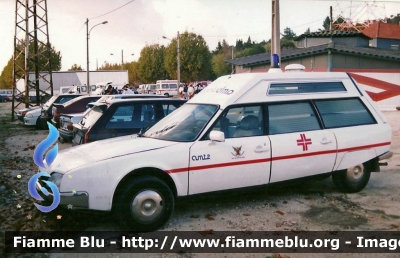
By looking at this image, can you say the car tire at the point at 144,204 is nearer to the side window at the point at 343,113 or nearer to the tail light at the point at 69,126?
the side window at the point at 343,113

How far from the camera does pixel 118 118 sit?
823 cm

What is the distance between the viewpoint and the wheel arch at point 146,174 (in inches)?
189

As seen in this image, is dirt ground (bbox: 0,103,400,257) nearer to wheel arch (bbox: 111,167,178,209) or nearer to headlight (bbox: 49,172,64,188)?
wheel arch (bbox: 111,167,178,209)

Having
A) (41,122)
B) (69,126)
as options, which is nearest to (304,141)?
(69,126)

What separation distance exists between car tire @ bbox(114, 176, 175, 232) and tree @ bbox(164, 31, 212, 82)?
66.3 metres

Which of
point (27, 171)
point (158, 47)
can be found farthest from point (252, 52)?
point (27, 171)

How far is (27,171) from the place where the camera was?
28.6ft

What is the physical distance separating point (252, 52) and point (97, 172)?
8691 cm

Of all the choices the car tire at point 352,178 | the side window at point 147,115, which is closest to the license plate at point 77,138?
the side window at point 147,115

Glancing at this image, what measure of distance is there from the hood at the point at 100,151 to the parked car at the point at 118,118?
232cm

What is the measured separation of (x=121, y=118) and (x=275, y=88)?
11.7 ft

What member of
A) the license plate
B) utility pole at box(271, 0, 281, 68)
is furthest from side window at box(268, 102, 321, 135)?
utility pole at box(271, 0, 281, 68)

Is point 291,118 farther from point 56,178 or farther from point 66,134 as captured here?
point 66,134

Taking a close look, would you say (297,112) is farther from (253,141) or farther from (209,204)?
(209,204)
